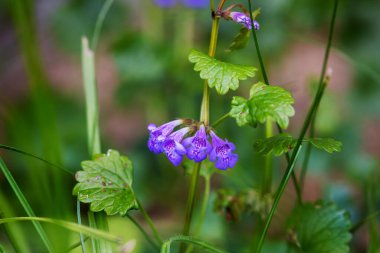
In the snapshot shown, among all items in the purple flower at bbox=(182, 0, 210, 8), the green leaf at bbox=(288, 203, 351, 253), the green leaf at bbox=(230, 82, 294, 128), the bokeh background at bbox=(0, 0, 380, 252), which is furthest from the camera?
the purple flower at bbox=(182, 0, 210, 8)

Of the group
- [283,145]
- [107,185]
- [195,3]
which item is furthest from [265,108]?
[195,3]

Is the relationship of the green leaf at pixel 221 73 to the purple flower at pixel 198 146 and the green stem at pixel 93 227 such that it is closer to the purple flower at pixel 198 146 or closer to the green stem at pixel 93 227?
the purple flower at pixel 198 146

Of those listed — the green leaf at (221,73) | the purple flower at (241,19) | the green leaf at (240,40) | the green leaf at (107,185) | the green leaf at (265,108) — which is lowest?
the green leaf at (107,185)

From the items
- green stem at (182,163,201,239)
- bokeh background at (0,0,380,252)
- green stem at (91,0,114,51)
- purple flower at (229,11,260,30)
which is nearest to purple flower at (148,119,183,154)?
green stem at (182,163,201,239)

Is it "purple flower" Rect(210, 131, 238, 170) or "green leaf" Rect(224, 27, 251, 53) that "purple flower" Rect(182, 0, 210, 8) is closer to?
"green leaf" Rect(224, 27, 251, 53)

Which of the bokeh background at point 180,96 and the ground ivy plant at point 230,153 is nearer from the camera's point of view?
the ground ivy plant at point 230,153

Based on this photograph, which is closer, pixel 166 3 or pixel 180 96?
pixel 166 3

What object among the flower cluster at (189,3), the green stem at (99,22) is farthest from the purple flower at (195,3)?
the green stem at (99,22)

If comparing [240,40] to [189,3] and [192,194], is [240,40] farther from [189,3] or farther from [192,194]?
[189,3]
